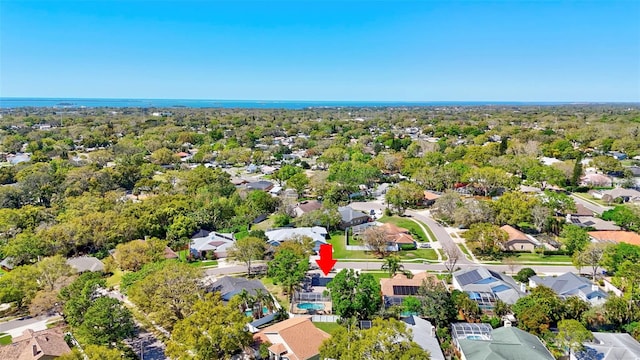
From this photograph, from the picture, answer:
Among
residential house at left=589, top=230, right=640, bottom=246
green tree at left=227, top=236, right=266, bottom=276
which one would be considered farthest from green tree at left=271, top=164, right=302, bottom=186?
residential house at left=589, top=230, right=640, bottom=246

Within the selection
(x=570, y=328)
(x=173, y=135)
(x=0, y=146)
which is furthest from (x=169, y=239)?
(x=0, y=146)

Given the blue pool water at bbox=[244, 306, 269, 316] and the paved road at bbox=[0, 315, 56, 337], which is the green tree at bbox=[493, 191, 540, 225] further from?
the paved road at bbox=[0, 315, 56, 337]

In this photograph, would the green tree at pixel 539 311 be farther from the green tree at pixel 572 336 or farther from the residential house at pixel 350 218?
the residential house at pixel 350 218

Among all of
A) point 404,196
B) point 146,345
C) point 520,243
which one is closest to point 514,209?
point 520,243

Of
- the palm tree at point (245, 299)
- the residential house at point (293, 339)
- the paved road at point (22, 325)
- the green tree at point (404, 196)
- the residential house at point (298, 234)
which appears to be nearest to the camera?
the residential house at point (293, 339)

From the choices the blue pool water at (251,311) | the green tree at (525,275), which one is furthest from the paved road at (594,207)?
the blue pool water at (251,311)

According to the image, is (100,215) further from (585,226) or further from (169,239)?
(585,226)
